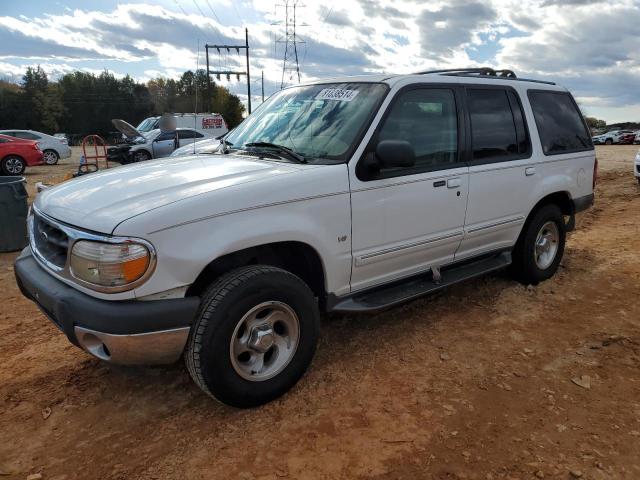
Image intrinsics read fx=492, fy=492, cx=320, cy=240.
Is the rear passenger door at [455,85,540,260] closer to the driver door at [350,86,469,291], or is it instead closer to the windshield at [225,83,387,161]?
the driver door at [350,86,469,291]

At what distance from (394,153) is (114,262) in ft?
5.75

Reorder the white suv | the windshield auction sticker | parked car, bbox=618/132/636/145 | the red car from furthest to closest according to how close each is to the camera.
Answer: parked car, bbox=618/132/636/145 < the red car < the windshield auction sticker < the white suv

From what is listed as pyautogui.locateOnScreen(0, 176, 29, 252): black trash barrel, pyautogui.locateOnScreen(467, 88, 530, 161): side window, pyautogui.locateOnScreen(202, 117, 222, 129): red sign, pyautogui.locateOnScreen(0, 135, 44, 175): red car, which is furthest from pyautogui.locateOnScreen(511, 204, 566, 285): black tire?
pyautogui.locateOnScreen(202, 117, 222, 129): red sign

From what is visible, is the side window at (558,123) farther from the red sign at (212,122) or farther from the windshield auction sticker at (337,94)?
the red sign at (212,122)

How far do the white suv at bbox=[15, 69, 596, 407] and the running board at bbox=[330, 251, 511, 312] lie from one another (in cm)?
2

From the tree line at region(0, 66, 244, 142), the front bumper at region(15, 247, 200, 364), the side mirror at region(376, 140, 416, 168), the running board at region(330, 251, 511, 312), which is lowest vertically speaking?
the running board at region(330, 251, 511, 312)

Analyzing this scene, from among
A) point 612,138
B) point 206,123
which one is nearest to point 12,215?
point 206,123

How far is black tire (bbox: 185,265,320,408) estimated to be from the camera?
8.66 feet

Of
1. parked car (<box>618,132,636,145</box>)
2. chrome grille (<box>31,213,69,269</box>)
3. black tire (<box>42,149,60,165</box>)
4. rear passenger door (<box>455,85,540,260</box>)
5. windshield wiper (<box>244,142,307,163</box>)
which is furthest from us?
parked car (<box>618,132,636,145</box>)

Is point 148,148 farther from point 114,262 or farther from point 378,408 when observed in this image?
point 378,408

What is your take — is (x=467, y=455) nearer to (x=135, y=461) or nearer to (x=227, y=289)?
(x=227, y=289)

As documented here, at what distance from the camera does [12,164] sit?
16438 mm

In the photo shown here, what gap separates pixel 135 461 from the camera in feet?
8.41

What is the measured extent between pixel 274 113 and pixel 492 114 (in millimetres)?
1875
